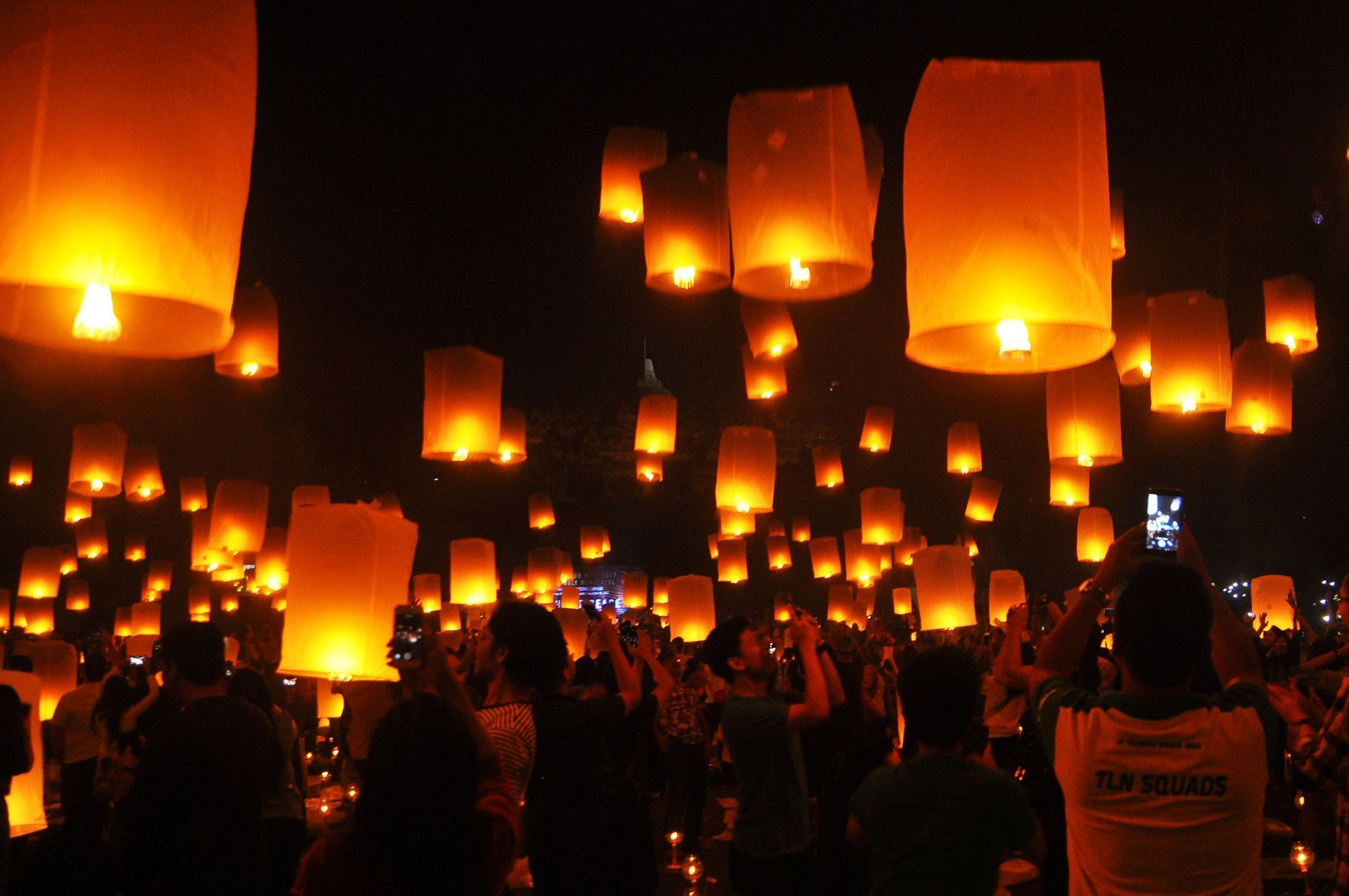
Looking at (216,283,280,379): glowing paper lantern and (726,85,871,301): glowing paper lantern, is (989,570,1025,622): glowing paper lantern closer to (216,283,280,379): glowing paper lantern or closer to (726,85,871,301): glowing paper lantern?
(216,283,280,379): glowing paper lantern

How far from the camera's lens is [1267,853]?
6922mm

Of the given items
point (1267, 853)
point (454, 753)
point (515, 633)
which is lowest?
point (1267, 853)

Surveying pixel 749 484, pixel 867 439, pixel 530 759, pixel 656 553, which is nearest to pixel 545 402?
pixel 656 553

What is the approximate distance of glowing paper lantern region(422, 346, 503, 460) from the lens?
610 centimetres

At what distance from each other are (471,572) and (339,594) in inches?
345

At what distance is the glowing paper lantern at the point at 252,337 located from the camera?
246 inches

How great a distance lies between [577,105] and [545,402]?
37.1ft

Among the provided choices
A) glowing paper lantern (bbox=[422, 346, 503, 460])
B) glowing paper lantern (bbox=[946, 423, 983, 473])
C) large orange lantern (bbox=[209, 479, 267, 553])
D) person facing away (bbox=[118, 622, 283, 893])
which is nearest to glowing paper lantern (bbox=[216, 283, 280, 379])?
glowing paper lantern (bbox=[422, 346, 503, 460])

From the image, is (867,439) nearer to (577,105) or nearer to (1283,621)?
(1283,621)

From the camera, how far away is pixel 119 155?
184 centimetres

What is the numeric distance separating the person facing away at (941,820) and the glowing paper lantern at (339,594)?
1.77m

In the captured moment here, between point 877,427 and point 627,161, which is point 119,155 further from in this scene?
point 877,427

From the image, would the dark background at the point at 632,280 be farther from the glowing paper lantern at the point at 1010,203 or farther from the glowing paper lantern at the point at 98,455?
the glowing paper lantern at the point at 1010,203

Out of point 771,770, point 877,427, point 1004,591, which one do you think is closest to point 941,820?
point 771,770
